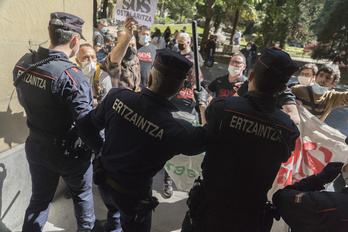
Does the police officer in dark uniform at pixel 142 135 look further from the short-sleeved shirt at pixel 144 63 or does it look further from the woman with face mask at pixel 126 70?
the short-sleeved shirt at pixel 144 63

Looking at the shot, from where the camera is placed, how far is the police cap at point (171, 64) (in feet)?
5.71

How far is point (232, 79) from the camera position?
3.75 meters

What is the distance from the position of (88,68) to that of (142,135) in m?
2.01

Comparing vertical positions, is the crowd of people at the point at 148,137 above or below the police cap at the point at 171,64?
below

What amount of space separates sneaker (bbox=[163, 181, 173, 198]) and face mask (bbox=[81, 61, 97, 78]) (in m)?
1.89

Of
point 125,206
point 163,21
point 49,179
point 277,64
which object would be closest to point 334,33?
point 277,64

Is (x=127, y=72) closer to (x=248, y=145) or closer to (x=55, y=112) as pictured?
(x=55, y=112)

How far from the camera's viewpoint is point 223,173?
180cm

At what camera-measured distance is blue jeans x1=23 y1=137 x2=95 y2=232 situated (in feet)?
7.65

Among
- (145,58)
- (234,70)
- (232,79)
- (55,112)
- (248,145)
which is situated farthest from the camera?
(145,58)

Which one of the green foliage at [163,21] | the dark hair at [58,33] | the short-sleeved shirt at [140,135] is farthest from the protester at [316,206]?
the green foliage at [163,21]

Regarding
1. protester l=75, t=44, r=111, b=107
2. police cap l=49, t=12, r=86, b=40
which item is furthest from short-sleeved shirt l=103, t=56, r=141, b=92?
police cap l=49, t=12, r=86, b=40

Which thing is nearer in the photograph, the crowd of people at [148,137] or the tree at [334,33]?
the crowd of people at [148,137]

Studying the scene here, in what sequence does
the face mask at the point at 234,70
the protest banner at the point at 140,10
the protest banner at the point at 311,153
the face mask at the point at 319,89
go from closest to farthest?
the protest banner at the point at 311,153 < the protest banner at the point at 140,10 < the face mask at the point at 319,89 < the face mask at the point at 234,70
